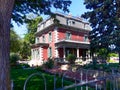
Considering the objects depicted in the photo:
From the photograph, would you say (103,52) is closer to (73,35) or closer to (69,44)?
(69,44)

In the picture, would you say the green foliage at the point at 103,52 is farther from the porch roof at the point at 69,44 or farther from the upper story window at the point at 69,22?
the upper story window at the point at 69,22

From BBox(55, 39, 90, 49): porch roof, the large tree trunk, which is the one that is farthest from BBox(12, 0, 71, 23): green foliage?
BBox(55, 39, 90, 49): porch roof

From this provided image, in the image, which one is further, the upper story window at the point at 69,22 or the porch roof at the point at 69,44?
the upper story window at the point at 69,22

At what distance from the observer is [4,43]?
3.91 m

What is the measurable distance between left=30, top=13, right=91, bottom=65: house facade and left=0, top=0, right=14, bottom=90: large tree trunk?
30.7 meters

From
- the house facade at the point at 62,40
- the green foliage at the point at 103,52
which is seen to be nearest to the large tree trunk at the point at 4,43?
the green foliage at the point at 103,52

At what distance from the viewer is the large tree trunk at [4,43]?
3.80m

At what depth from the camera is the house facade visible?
37.5 m

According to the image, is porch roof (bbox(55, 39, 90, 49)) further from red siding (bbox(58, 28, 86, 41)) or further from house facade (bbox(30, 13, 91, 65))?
red siding (bbox(58, 28, 86, 41))

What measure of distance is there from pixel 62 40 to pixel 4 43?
107ft

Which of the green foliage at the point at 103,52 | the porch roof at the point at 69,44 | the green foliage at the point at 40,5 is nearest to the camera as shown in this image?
the green foliage at the point at 40,5

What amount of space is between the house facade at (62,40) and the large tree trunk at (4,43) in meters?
30.7

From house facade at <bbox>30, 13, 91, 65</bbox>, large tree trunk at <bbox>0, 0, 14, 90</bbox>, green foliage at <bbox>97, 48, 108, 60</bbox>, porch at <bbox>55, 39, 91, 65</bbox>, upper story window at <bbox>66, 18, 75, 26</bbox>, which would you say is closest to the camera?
large tree trunk at <bbox>0, 0, 14, 90</bbox>

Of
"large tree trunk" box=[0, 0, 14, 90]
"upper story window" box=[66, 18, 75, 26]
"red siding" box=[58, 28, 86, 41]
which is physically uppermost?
"upper story window" box=[66, 18, 75, 26]
